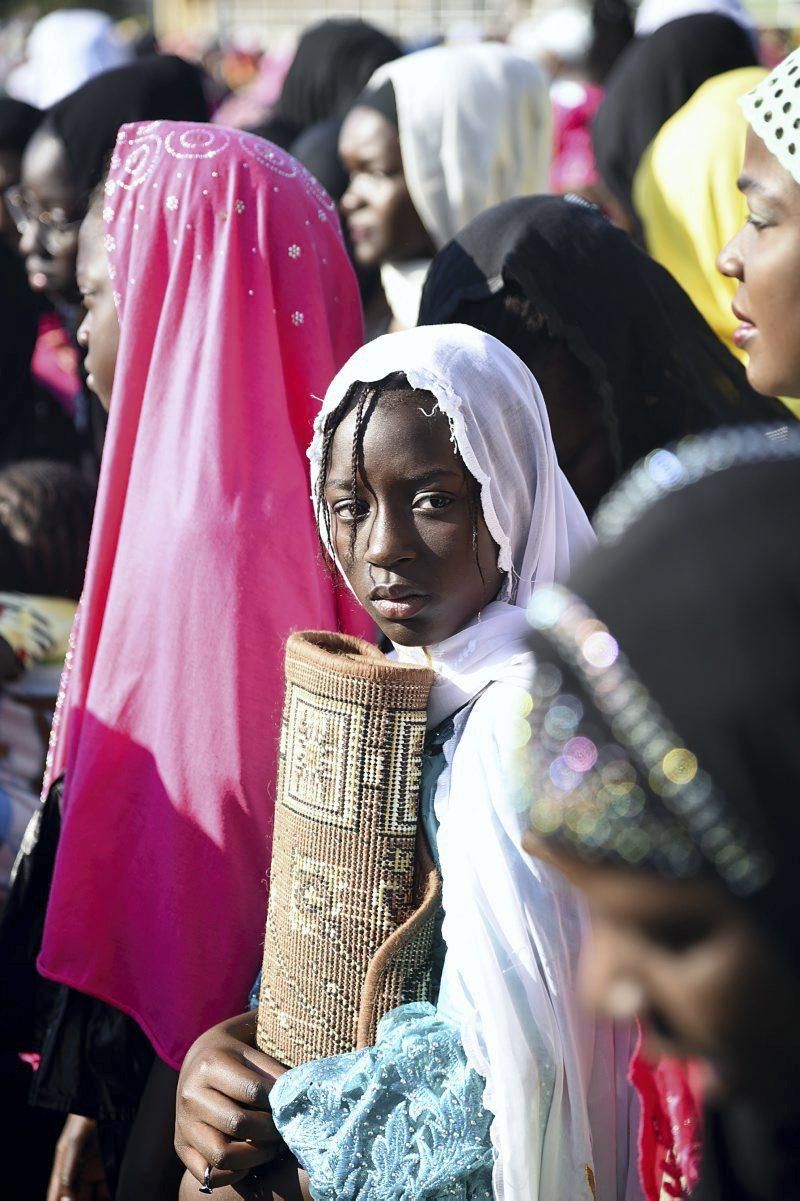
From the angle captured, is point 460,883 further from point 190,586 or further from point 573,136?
point 573,136

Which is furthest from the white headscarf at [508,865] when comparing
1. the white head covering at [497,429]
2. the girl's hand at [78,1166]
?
the girl's hand at [78,1166]

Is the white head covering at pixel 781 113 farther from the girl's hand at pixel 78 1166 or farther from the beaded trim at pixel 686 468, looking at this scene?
the girl's hand at pixel 78 1166

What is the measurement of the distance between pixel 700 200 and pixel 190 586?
7.58 feet

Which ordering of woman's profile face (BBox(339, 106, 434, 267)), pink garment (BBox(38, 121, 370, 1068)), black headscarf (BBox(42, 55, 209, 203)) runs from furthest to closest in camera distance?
black headscarf (BBox(42, 55, 209, 203)) < woman's profile face (BBox(339, 106, 434, 267)) < pink garment (BBox(38, 121, 370, 1068))

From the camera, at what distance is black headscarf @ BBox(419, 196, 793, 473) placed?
2604mm

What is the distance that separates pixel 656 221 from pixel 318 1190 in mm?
3193

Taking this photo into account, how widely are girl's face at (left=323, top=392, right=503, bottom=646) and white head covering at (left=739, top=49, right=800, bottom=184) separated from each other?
0.66 meters

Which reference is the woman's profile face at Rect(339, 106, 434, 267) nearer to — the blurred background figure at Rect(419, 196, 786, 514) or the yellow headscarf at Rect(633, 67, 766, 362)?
Result: the yellow headscarf at Rect(633, 67, 766, 362)

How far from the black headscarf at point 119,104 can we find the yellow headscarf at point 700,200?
1.63 m

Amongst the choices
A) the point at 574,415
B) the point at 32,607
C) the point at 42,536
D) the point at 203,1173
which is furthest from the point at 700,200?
the point at 203,1173

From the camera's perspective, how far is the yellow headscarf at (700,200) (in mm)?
3932

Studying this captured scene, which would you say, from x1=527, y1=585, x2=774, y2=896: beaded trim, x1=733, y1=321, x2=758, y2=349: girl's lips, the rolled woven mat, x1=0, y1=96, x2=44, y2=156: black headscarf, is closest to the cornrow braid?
the rolled woven mat

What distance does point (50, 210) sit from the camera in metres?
4.06

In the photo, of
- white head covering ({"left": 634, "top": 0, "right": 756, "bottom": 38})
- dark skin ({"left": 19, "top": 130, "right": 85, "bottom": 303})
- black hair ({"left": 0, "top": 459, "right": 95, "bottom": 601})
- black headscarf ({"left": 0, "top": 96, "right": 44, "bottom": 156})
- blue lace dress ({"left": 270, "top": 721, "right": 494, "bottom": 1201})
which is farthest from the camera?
white head covering ({"left": 634, "top": 0, "right": 756, "bottom": 38})
